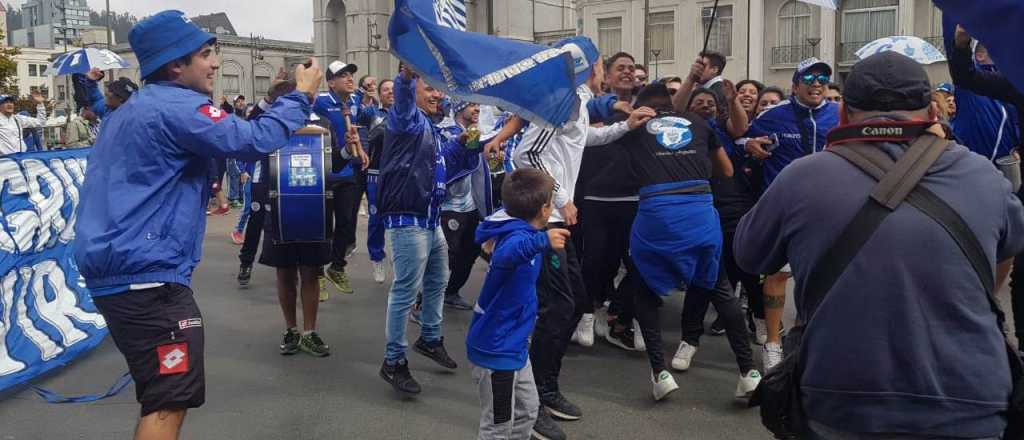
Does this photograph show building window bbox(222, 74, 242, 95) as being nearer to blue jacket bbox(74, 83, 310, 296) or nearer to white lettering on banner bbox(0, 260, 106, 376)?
white lettering on banner bbox(0, 260, 106, 376)

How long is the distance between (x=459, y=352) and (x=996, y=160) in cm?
394

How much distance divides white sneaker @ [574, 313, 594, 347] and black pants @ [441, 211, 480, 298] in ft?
5.06

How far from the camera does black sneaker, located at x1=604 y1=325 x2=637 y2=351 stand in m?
6.12

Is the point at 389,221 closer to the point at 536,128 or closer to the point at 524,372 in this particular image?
the point at 536,128

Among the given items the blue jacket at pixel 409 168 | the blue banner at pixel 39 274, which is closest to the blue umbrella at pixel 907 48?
the blue jacket at pixel 409 168

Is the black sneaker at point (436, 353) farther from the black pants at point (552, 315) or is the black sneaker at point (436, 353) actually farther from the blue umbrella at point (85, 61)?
the blue umbrella at point (85, 61)

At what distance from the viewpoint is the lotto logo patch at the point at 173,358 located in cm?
323

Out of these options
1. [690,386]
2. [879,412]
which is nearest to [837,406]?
[879,412]

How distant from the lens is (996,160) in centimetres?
581

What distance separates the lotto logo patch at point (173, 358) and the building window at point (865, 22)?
31286mm

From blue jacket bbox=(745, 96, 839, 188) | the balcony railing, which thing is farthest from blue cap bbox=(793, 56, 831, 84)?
the balcony railing

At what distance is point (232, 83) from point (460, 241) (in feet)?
210

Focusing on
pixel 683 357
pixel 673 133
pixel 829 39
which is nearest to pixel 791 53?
pixel 829 39

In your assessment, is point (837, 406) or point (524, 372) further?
point (524, 372)
